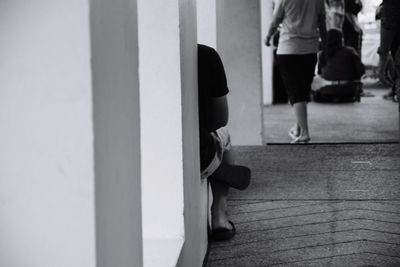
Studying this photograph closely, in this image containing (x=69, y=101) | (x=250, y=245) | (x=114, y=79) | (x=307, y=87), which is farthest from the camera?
(x=307, y=87)

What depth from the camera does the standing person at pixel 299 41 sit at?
6.89 metres

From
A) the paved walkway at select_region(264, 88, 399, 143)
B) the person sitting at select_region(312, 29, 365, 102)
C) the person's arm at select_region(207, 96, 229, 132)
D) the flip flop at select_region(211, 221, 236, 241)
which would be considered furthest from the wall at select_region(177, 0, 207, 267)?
the person sitting at select_region(312, 29, 365, 102)

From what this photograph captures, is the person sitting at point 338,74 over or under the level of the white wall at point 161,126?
under

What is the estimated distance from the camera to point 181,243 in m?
2.79

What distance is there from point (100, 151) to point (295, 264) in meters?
2.21

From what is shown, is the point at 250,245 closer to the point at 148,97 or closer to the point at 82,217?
the point at 148,97

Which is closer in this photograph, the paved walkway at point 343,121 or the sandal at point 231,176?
the sandal at point 231,176

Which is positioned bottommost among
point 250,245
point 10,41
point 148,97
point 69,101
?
point 250,245

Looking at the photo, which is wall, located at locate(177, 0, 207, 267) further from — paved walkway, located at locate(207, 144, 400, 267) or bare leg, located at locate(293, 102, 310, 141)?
bare leg, located at locate(293, 102, 310, 141)

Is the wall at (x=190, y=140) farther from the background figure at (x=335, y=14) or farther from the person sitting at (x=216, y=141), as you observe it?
the background figure at (x=335, y=14)

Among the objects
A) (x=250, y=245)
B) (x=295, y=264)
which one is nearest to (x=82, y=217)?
(x=295, y=264)

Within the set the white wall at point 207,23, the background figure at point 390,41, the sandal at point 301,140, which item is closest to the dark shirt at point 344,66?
the sandal at point 301,140

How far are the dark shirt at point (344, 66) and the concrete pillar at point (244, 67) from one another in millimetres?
3278

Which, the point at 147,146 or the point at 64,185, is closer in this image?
the point at 64,185
